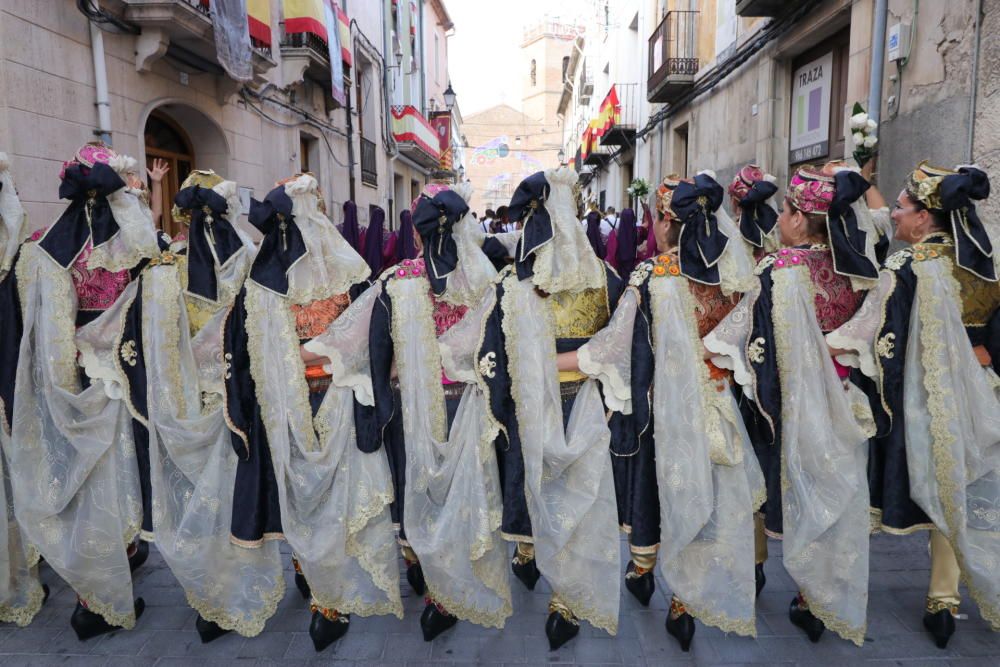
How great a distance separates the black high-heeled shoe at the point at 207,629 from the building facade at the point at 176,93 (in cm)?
451

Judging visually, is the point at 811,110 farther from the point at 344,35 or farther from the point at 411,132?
the point at 411,132

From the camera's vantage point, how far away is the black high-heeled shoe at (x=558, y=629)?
2812mm

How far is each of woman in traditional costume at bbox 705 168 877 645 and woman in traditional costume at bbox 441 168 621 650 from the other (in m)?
0.61

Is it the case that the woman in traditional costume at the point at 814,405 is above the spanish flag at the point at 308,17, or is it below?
below

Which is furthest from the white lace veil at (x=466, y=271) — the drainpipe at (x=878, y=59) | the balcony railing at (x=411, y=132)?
the balcony railing at (x=411, y=132)

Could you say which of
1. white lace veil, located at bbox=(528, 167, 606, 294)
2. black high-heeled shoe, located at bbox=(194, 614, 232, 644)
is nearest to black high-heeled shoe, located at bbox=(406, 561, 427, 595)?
black high-heeled shoe, located at bbox=(194, 614, 232, 644)

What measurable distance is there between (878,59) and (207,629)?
6.93 metres

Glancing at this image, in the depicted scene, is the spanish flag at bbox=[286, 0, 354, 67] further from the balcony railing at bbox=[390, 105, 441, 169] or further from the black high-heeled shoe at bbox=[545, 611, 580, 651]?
the black high-heeled shoe at bbox=[545, 611, 580, 651]

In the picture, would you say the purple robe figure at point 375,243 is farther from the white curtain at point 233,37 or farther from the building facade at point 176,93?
the white curtain at point 233,37

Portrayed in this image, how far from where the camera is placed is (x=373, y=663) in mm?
2748

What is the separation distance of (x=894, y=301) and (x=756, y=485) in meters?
0.95

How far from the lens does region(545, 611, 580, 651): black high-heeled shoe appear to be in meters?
2.81

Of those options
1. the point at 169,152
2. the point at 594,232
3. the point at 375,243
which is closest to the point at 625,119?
the point at 169,152

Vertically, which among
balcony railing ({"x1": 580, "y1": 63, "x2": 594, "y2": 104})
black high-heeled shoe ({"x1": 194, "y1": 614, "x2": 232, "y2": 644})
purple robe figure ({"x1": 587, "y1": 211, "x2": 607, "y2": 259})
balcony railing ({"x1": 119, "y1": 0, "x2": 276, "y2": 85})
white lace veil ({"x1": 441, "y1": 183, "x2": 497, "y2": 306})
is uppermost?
balcony railing ({"x1": 580, "y1": 63, "x2": 594, "y2": 104})
